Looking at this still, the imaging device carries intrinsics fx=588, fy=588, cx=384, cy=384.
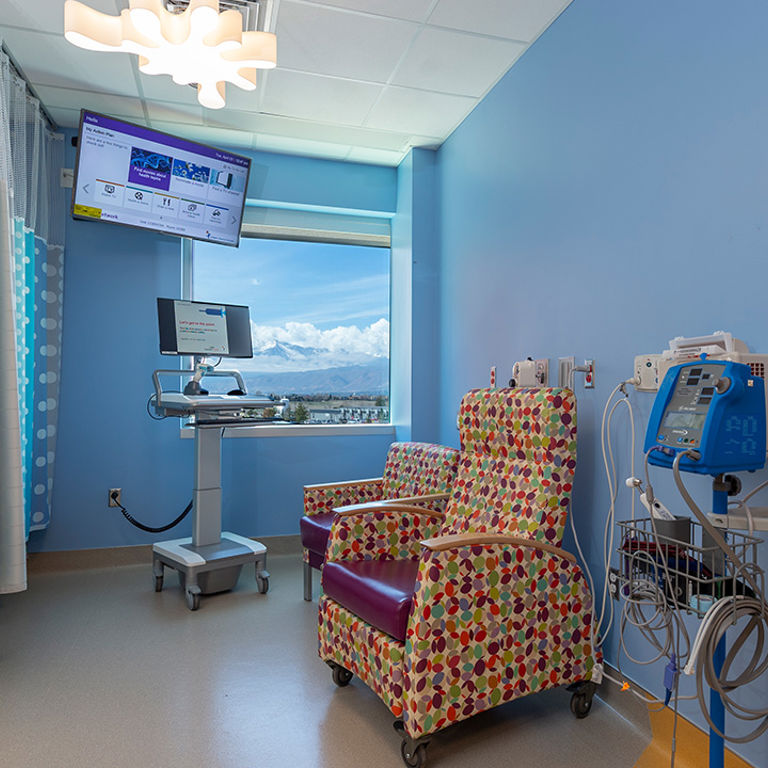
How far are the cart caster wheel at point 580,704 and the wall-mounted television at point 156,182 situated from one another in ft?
10.2

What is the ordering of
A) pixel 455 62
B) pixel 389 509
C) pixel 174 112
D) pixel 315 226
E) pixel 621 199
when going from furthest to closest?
pixel 315 226, pixel 174 112, pixel 455 62, pixel 389 509, pixel 621 199

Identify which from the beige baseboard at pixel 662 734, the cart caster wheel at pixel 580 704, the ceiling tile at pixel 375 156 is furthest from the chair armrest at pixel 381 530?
the ceiling tile at pixel 375 156

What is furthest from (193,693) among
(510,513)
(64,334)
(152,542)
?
(64,334)

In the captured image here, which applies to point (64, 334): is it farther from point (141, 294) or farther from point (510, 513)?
point (510, 513)

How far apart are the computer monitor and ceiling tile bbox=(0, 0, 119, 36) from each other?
4.40 ft

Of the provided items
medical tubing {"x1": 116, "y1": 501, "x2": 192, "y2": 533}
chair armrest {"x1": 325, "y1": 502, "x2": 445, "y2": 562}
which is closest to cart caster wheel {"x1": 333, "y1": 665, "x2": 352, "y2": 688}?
chair armrest {"x1": 325, "y1": 502, "x2": 445, "y2": 562}

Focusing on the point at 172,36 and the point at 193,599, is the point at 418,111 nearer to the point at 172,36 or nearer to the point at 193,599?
the point at 172,36

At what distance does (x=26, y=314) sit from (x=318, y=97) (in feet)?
6.41

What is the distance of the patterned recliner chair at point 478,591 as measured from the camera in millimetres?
1706

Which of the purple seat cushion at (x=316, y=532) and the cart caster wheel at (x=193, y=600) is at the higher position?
the purple seat cushion at (x=316, y=532)

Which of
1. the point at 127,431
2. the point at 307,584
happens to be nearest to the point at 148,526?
the point at 127,431

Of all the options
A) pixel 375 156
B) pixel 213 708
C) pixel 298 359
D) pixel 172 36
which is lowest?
pixel 213 708

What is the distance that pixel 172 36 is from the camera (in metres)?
2.20

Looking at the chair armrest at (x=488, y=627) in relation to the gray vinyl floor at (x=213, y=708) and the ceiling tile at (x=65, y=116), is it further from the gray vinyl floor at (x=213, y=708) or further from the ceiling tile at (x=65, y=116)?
the ceiling tile at (x=65, y=116)
